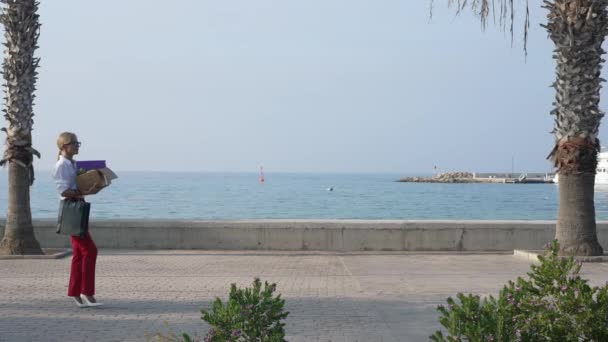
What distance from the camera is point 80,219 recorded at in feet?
29.7

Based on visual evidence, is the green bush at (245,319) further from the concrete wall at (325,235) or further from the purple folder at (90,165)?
the concrete wall at (325,235)

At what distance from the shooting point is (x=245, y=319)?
522cm

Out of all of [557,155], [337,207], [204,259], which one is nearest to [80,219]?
[204,259]

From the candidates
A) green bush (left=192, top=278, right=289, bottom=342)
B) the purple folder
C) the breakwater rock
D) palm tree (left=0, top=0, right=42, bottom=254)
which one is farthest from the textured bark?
the breakwater rock

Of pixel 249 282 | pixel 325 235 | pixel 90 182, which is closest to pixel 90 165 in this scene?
pixel 90 182

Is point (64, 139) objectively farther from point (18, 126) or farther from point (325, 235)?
point (325, 235)

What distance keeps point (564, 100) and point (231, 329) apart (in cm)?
1032

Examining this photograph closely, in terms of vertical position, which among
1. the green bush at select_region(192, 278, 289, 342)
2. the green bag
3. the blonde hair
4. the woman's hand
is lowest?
the green bush at select_region(192, 278, 289, 342)

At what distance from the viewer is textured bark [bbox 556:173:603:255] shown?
13.8 meters

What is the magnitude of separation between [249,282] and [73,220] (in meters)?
3.12

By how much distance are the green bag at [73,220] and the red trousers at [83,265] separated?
134 mm

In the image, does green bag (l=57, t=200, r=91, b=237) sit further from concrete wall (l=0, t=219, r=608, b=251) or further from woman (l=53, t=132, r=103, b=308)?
concrete wall (l=0, t=219, r=608, b=251)

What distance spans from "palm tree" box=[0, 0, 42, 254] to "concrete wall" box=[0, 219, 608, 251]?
1382 millimetres

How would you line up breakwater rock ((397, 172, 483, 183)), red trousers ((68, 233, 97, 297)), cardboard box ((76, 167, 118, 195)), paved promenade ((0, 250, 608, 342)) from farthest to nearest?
breakwater rock ((397, 172, 483, 183)) < cardboard box ((76, 167, 118, 195)) < red trousers ((68, 233, 97, 297)) < paved promenade ((0, 250, 608, 342))
